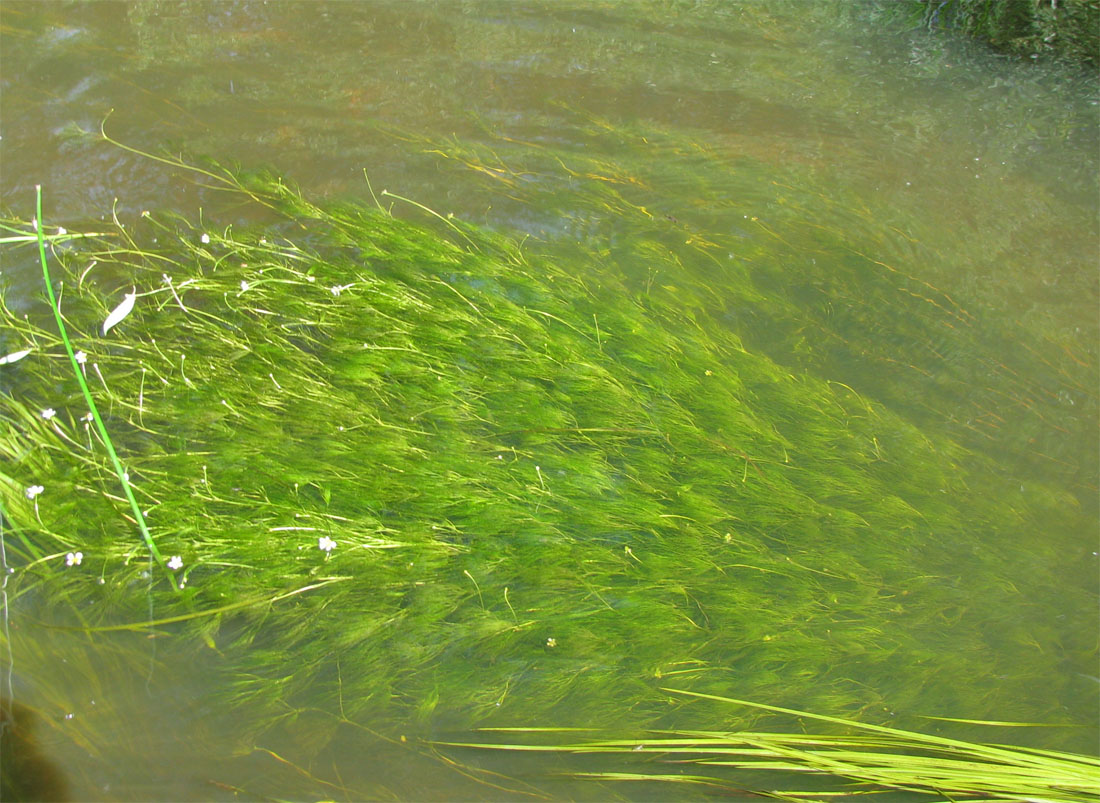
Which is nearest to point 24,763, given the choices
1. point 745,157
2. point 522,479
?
point 522,479

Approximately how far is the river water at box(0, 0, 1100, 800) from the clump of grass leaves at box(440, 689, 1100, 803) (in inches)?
7.9

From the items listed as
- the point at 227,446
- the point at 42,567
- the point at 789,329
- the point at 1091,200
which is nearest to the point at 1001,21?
the point at 1091,200

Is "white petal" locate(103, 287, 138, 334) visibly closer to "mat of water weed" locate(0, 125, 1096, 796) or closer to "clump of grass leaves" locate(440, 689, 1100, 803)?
"mat of water weed" locate(0, 125, 1096, 796)

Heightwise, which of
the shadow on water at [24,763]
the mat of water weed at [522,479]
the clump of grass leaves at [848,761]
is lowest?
the shadow on water at [24,763]

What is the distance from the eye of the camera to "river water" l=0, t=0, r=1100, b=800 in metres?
2.66

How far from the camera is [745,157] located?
10.4 ft

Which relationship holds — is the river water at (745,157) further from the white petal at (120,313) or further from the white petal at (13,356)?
the white petal at (120,313)

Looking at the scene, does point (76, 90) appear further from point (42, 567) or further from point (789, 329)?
point (789, 329)

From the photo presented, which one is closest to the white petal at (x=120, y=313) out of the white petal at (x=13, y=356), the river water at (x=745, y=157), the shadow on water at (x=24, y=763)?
the white petal at (x=13, y=356)

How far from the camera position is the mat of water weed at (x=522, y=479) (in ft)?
7.07

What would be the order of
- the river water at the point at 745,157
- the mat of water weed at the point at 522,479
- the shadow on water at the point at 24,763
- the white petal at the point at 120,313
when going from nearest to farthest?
1. the shadow on water at the point at 24,763
2. the mat of water weed at the point at 522,479
3. the white petal at the point at 120,313
4. the river water at the point at 745,157

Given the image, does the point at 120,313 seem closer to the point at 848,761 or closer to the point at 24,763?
the point at 24,763

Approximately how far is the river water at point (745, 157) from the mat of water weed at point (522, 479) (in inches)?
1.3

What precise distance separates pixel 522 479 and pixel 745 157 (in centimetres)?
183
